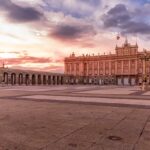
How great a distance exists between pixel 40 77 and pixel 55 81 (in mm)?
13102

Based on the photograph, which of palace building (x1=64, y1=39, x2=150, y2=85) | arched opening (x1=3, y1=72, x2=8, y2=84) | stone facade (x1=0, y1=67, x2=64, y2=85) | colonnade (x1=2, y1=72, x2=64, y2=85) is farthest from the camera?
palace building (x1=64, y1=39, x2=150, y2=85)

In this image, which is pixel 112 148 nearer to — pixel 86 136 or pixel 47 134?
pixel 86 136

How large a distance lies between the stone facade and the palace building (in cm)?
1506

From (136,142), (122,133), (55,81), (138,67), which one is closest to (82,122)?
(122,133)

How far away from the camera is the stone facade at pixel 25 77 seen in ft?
255

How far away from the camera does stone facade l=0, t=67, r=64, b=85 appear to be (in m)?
77.8

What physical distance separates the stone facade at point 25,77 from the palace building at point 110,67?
49.4ft

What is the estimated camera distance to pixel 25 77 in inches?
3487

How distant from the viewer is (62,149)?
16.6 ft

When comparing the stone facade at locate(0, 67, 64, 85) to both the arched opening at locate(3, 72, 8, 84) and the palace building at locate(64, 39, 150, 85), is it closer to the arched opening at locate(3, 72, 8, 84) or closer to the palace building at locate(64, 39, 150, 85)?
the arched opening at locate(3, 72, 8, 84)

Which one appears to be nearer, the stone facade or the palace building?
the stone facade

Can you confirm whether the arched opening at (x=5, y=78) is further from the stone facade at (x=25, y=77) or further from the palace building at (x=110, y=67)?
the palace building at (x=110, y=67)

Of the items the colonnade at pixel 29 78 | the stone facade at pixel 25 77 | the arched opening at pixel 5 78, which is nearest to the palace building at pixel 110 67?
the colonnade at pixel 29 78

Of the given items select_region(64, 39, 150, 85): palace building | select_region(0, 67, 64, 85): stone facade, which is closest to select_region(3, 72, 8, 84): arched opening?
select_region(0, 67, 64, 85): stone facade
